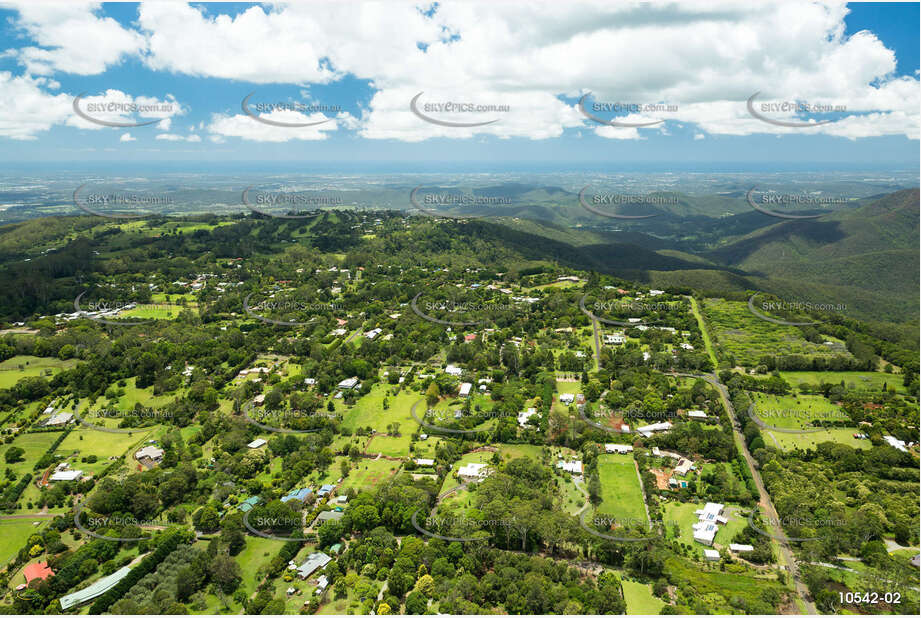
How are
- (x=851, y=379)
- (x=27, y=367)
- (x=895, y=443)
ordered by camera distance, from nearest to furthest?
(x=895, y=443) → (x=851, y=379) → (x=27, y=367)

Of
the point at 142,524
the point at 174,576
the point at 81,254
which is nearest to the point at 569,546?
the point at 174,576

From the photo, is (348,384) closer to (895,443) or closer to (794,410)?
(794,410)

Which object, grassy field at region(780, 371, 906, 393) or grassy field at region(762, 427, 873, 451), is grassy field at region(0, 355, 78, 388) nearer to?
grassy field at region(762, 427, 873, 451)

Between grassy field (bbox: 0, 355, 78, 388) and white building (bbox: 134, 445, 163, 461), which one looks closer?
white building (bbox: 134, 445, 163, 461)

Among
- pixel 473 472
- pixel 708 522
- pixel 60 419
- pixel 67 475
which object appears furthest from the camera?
pixel 60 419

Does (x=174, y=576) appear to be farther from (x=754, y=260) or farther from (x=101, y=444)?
(x=754, y=260)

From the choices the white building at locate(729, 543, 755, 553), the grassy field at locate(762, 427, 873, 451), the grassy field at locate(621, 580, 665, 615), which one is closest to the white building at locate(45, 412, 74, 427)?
the grassy field at locate(621, 580, 665, 615)

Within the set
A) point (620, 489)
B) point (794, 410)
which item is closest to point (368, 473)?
point (620, 489)
